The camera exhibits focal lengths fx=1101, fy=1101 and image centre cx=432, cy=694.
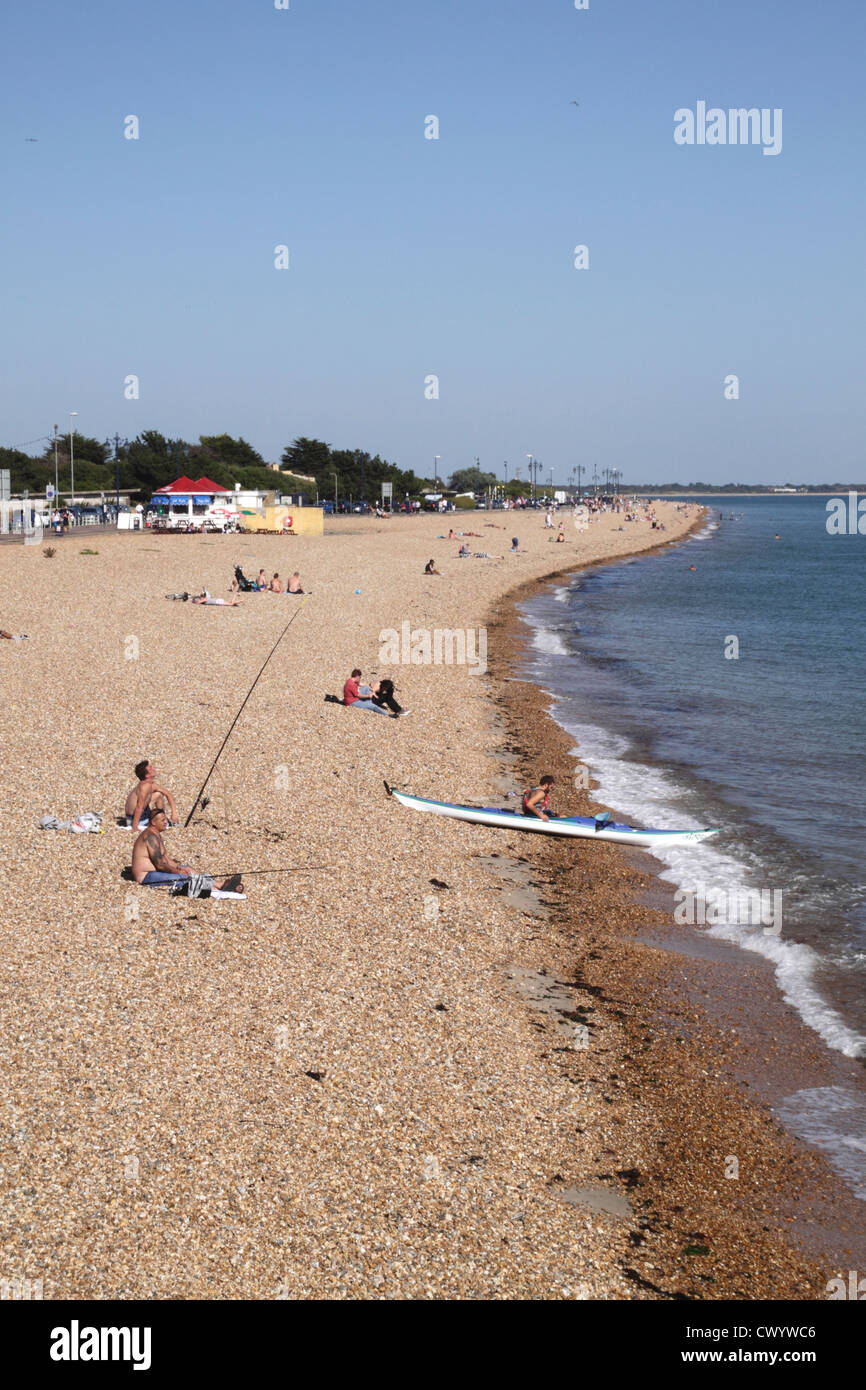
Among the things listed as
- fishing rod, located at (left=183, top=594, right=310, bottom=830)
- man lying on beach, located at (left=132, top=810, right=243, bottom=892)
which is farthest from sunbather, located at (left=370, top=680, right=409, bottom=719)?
man lying on beach, located at (left=132, top=810, right=243, bottom=892)

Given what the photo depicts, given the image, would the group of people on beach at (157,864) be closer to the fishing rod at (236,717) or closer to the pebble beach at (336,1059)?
the pebble beach at (336,1059)

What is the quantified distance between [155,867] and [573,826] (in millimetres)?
6417

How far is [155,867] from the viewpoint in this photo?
12227 millimetres

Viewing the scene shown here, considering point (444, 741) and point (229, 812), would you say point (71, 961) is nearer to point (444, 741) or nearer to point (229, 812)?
point (229, 812)

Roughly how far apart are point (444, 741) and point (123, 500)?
256 feet

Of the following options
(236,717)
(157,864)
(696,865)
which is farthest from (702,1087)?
(236,717)

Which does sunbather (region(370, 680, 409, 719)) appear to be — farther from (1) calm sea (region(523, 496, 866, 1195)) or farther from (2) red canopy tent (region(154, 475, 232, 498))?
(2) red canopy tent (region(154, 475, 232, 498))

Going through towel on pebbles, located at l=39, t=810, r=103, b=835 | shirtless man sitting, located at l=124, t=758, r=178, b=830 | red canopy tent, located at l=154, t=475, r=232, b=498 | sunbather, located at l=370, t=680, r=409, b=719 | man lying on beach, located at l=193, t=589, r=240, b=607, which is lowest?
towel on pebbles, located at l=39, t=810, r=103, b=835

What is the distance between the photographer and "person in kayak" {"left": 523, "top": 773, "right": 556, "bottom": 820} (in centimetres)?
1626

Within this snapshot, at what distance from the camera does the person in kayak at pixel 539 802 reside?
1626cm

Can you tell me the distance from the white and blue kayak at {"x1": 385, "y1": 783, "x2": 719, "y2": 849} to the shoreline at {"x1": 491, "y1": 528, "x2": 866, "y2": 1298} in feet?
1.50

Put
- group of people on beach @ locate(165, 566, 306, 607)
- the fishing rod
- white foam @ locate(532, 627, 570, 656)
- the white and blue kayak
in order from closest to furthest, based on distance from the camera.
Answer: the fishing rod < the white and blue kayak < white foam @ locate(532, 627, 570, 656) < group of people on beach @ locate(165, 566, 306, 607)

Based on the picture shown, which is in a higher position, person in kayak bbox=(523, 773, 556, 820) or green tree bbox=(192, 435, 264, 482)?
green tree bbox=(192, 435, 264, 482)

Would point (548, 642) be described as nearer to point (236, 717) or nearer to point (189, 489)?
point (236, 717)
